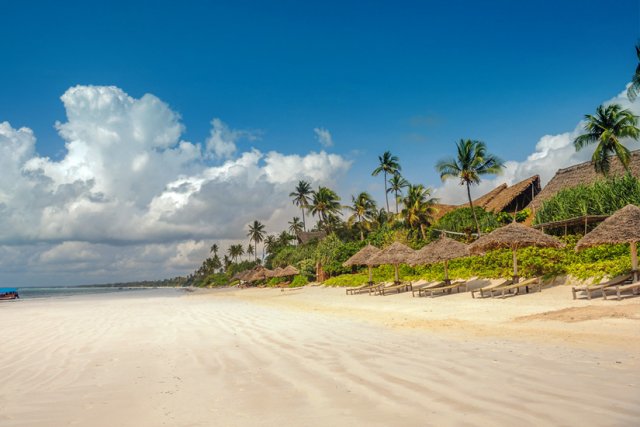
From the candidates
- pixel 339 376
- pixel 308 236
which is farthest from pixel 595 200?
pixel 308 236

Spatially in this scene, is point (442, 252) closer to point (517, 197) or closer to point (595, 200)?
point (595, 200)

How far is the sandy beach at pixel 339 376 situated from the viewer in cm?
334

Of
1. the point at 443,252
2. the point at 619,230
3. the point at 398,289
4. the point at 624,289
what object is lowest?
the point at 398,289

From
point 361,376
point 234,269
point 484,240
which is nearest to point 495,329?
point 361,376

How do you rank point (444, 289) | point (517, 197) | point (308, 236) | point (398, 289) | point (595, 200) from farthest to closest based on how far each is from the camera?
1. point (308, 236)
2. point (517, 197)
3. point (398, 289)
4. point (595, 200)
5. point (444, 289)

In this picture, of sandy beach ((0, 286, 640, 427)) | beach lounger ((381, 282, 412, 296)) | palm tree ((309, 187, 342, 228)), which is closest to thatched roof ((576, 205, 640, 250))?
sandy beach ((0, 286, 640, 427))

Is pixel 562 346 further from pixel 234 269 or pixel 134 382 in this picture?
pixel 234 269

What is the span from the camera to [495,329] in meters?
8.10

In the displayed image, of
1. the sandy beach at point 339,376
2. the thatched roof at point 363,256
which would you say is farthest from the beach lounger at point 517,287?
the thatched roof at point 363,256

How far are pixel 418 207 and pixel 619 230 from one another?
17.7 m

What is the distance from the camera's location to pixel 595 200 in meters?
18.5

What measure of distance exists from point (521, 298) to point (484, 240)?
2.91m

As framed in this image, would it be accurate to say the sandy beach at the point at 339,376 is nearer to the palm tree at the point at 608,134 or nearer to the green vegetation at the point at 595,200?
the green vegetation at the point at 595,200

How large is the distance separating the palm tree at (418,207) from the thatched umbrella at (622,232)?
16939mm
